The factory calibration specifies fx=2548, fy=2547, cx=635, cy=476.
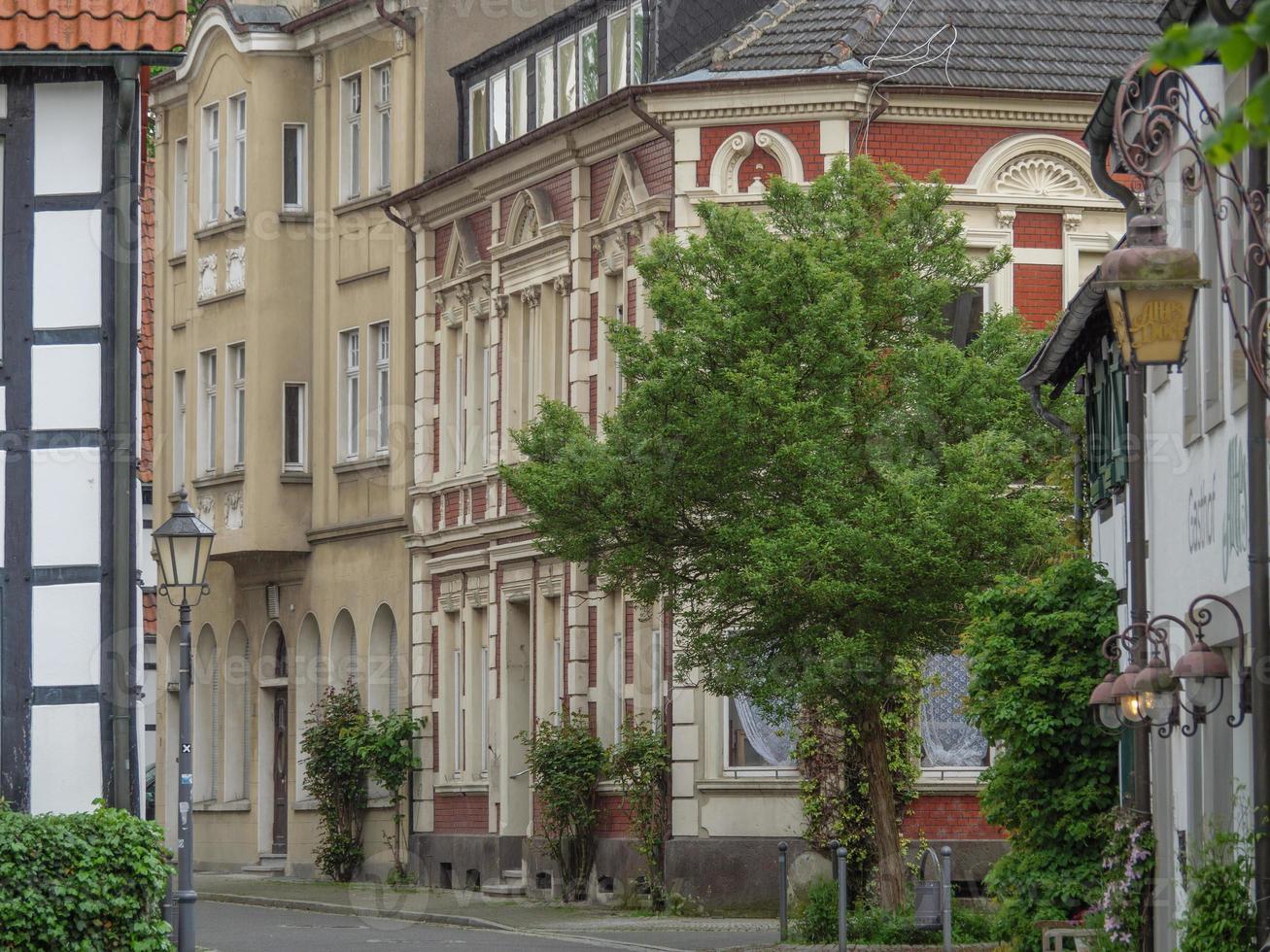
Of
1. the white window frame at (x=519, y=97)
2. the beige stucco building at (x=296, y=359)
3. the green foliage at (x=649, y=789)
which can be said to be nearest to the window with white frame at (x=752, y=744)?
the green foliage at (x=649, y=789)

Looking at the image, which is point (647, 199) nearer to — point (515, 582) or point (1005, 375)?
point (515, 582)

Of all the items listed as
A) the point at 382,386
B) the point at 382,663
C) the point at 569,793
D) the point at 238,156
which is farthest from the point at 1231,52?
the point at 238,156

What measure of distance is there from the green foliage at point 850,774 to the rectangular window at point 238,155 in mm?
16321

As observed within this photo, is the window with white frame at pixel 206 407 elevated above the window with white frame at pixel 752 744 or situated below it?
above

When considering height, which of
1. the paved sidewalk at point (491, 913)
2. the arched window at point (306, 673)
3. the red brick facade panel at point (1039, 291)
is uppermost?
the red brick facade panel at point (1039, 291)

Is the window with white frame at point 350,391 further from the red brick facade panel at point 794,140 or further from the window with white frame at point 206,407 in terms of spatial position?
the red brick facade panel at point 794,140

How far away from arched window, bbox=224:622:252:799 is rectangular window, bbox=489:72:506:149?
9.99m

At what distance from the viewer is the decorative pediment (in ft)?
96.6

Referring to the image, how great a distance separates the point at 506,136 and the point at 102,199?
1791 cm

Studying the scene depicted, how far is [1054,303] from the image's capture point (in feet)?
98.0

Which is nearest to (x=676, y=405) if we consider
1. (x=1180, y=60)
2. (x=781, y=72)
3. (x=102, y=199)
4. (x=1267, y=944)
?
(x=102, y=199)

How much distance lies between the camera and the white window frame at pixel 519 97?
3516 cm

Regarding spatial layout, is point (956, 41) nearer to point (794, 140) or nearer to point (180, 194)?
point (794, 140)

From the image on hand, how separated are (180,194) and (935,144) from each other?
16797 mm
